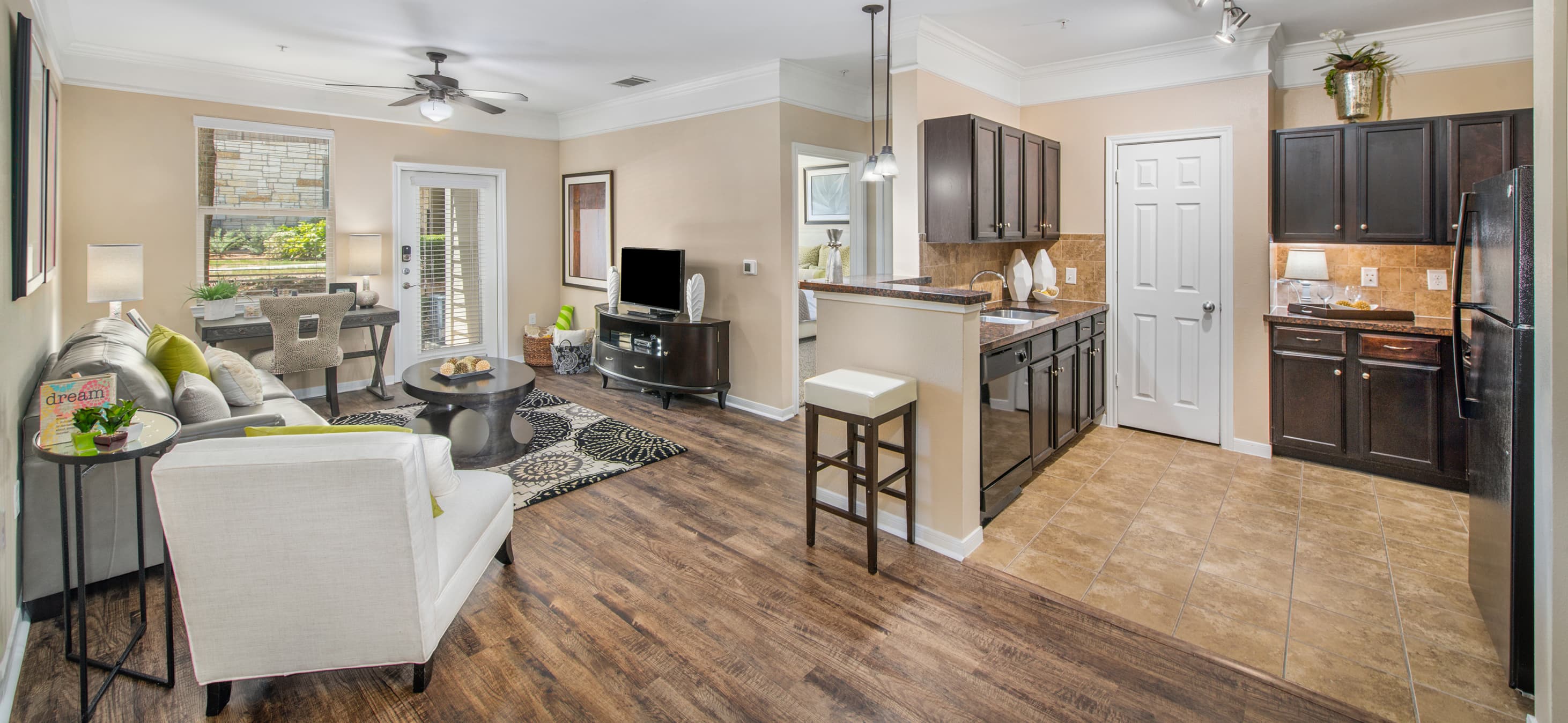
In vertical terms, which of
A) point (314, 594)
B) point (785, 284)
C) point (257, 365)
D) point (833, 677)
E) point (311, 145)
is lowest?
point (833, 677)

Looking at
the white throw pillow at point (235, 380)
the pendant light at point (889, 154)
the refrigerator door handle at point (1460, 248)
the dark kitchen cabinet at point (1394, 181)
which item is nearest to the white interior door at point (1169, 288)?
the dark kitchen cabinet at point (1394, 181)

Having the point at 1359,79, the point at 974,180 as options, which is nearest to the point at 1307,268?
the point at 1359,79

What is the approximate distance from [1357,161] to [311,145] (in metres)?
7.08

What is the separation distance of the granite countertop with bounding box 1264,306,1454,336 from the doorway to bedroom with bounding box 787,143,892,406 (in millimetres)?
2633

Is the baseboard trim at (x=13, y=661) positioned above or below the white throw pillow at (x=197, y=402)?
below

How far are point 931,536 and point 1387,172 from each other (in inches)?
130

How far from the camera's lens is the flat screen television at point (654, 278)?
548 centimetres

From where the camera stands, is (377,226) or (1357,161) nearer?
(1357,161)

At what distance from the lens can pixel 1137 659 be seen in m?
2.23

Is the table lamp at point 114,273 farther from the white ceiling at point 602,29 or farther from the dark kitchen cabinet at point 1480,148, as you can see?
the dark kitchen cabinet at point 1480,148

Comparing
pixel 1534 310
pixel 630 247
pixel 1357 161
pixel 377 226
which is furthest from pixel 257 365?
pixel 1357 161

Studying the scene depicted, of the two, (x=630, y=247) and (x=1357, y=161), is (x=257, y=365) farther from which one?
(x=1357, y=161)

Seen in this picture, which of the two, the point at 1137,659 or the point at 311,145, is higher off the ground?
the point at 311,145

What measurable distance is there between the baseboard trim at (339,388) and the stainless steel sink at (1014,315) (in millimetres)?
4999
